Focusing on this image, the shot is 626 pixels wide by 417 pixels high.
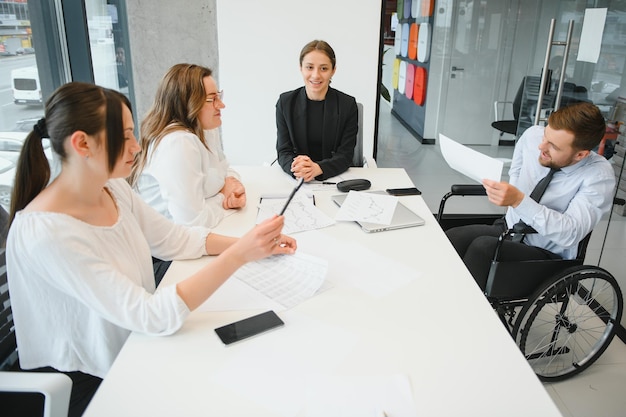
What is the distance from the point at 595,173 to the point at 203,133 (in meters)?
1.52

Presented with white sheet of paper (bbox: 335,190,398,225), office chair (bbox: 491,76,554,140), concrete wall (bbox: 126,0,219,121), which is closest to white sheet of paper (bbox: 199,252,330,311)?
white sheet of paper (bbox: 335,190,398,225)

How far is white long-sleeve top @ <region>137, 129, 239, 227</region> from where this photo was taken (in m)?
1.68

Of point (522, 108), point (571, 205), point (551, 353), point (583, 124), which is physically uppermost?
point (583, 124)

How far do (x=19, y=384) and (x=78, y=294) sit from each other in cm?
20

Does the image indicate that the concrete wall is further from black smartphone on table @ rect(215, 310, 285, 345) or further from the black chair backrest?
black smartphone on table @ rect(215, 310, 285, 345)

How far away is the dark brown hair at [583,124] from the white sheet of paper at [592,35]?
135 centimetres

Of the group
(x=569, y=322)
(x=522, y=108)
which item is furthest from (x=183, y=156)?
(x=522, y=108)

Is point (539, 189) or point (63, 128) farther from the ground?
point (63, 128)

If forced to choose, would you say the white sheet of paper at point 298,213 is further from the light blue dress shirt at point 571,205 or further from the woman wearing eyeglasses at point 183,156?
the light blue dress shirt at point 571,205

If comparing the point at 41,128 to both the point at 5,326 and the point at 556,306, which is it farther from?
the point at 556,306

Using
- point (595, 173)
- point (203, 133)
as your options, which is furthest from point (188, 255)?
point (595, 173)

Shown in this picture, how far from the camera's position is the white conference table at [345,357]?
36.3 inches

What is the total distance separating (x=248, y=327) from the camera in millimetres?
1135

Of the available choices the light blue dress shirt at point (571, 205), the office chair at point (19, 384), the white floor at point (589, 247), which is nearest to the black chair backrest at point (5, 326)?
the office chair at point (19, 384)
